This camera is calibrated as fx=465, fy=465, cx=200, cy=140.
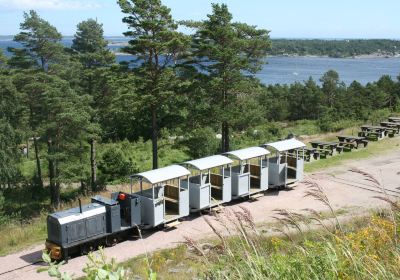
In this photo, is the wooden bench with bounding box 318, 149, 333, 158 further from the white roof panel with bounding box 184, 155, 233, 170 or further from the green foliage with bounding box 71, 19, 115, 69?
the green foliage with bounding box 71, 19, 115, 69

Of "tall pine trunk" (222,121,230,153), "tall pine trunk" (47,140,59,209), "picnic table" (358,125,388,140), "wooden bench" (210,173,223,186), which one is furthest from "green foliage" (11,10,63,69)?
"picnic table" (358,125,388,140)

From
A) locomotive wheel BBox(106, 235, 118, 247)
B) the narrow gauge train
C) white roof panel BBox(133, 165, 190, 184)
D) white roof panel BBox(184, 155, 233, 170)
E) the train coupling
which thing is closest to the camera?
the train coupling

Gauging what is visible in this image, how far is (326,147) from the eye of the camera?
2383cm

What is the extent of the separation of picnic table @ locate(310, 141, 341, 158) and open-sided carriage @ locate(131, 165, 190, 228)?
33.6 ft

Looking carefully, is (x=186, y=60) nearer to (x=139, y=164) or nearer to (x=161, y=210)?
(x=161, y=210)

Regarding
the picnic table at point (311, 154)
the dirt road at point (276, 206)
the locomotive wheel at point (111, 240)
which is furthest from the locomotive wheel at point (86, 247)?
the picnic table at point (311, 154)

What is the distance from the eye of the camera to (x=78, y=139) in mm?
22719

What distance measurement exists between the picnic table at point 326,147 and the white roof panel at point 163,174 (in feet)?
34.8

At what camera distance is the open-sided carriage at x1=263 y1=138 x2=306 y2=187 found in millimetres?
16562

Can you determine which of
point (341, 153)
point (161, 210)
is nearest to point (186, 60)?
point (341, 153)

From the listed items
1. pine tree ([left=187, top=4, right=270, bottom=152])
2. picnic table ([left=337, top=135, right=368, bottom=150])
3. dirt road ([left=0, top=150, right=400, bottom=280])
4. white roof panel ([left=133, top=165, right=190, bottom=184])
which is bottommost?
dirt road ([left=0, top=150, right=400, bottom=280])

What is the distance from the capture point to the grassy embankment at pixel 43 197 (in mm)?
13125

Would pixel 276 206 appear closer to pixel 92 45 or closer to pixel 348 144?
pixel 348 144

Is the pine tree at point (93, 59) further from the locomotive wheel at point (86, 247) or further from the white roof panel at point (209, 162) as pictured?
the locomotive wheel at point (86, 247)
